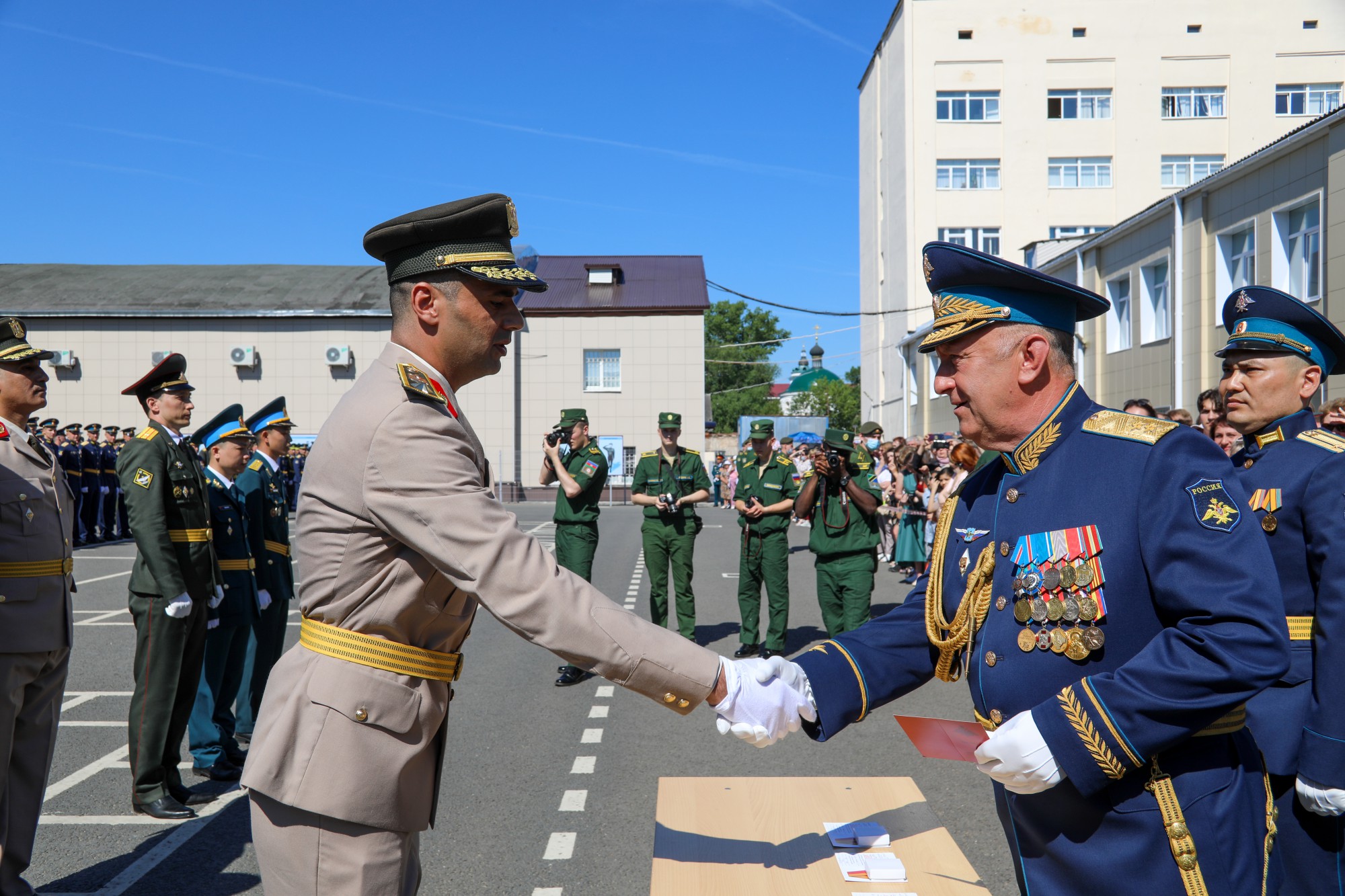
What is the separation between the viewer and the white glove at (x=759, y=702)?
2.56m

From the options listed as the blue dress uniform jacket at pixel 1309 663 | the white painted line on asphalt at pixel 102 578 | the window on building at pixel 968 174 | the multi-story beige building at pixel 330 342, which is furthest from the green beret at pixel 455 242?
the window on building at pixel 968 174

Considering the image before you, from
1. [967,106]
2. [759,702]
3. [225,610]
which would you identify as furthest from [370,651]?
[967,106]

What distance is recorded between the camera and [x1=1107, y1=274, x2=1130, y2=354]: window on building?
854 inches

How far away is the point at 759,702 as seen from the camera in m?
2.57

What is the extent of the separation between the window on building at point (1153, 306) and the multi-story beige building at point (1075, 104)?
15.6 meters

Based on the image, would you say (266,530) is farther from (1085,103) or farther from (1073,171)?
(1085,103)

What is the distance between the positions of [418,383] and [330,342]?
34.8 m

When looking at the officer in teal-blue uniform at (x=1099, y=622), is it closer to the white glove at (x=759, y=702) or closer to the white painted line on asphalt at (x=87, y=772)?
the white glove at (x=759, y=702)

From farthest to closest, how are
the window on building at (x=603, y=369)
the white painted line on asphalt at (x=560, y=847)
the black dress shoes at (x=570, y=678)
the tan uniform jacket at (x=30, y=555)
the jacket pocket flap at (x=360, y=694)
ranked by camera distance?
the window on building at (x=603, y=369)
the black dress shoes at (x=570, y=678)
the white painted line on asphalt at (x=560, y=847)
the tan uniform jacket at (x=30, y=555)
the jacket pocket flap at (x=360, y=694)

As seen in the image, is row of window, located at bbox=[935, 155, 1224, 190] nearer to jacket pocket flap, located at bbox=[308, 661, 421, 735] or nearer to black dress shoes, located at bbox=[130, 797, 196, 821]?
black dress shoes, located at bbox=[130, 797, 196, 821]

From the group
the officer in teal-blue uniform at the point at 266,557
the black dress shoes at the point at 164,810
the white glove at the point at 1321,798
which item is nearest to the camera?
the white glove at the point at 1321,798

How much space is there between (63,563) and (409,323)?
2.83m

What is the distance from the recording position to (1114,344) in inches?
871

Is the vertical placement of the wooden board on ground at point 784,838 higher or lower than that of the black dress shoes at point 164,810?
higher
